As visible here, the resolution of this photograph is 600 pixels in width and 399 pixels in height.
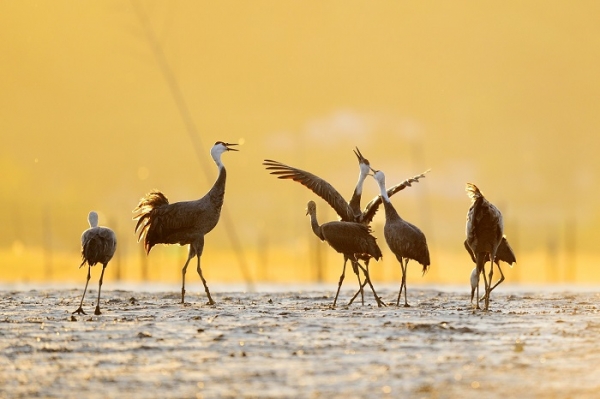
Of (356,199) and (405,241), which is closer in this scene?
(405,241)

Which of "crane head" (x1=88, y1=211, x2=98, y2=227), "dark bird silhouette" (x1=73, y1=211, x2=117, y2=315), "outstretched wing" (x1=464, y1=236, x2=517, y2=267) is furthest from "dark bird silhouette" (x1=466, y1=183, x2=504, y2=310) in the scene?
"crane head" (x1=88, y1=211, x2=98, y2=227)

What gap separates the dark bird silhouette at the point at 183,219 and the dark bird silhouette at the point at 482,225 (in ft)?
19.0

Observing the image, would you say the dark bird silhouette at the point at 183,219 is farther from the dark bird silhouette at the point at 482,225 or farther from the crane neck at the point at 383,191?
the dark bird silhouette at the point at 482,225

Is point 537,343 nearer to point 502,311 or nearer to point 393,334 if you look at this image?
point 393,334

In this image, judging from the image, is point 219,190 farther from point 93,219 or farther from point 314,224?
point 93,219

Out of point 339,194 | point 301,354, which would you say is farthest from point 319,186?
point 301,354

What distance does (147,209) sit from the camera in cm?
2344

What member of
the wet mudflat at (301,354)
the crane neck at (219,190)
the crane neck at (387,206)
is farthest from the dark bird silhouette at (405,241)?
the crane neck at (219,190)

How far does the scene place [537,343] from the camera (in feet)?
46.7

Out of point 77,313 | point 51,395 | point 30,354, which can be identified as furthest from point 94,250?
point 51,395

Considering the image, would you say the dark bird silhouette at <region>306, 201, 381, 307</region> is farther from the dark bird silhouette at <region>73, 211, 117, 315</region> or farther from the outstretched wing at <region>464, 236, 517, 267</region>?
the dark bird silhouette at <region>73, 211, 117, 315</region>

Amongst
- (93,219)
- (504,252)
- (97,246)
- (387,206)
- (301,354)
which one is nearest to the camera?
(301,354)

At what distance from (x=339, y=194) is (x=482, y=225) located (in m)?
3.36

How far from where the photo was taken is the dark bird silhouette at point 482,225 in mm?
19750
